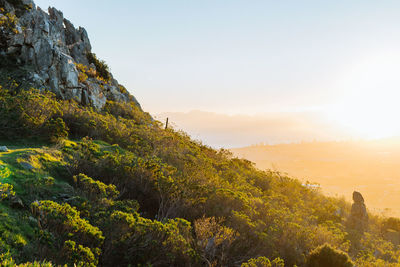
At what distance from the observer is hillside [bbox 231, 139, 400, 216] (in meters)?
53.1

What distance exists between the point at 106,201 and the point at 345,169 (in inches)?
4535

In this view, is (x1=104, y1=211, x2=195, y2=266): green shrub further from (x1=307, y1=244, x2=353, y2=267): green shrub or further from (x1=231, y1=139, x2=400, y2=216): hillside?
(x1=231, y1=139, x2=400, y2=216): hillside

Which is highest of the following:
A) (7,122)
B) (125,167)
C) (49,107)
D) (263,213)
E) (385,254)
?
(49,107)

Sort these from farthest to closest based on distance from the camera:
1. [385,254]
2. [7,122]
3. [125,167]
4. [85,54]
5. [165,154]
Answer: [85,54] → [385,254] → [165,154] → [7,122] → [125,167]

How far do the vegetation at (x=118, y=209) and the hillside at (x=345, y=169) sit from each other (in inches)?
550

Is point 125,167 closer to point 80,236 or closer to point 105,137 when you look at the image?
point 80,236

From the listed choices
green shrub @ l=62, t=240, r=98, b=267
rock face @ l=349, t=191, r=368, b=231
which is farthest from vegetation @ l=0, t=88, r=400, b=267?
rock face @ l=349, t=191, r=368, b=231

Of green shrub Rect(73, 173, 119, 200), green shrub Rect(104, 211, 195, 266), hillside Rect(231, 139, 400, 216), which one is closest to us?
green shrub Rect(104, 211, 195, 266)

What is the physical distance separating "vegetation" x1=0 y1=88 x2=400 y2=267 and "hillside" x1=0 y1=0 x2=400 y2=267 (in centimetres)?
3

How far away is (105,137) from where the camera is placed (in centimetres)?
1223

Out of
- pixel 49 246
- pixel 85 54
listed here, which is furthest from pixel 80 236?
pixel 85 54

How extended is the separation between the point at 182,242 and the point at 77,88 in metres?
14.1

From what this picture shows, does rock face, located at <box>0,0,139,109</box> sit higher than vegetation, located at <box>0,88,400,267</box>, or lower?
higher

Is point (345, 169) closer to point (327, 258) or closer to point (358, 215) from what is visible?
point (358, 215)
